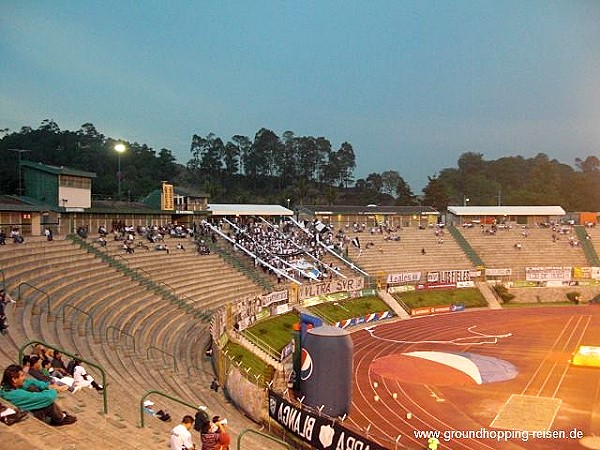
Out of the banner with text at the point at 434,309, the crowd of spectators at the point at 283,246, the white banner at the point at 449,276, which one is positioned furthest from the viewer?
the white banner at the point at 449,276

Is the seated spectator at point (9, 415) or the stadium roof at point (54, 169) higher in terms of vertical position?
the stadium roof at point (54, 169)

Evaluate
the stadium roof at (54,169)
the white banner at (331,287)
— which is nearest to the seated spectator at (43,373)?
the stadium roof at (54,169)

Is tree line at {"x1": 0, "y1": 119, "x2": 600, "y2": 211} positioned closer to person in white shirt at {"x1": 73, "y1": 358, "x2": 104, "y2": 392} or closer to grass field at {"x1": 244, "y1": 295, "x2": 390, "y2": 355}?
grass field at {"x1": 244, "y1": 295, "x2": 390, "y2": 355}

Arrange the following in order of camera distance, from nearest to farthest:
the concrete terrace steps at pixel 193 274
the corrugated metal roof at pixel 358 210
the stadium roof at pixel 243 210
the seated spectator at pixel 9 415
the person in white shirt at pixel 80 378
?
the seated spectator at pixel 9 415 → the person in white shirt at pixel 80 378 → the concrete terrace steps at pixel 193 274 → the stadium roof at pixel 243 210 → the corrugated metal roof at pixel 358 210

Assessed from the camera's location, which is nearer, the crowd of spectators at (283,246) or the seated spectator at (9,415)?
the seated spectator at (9,415)

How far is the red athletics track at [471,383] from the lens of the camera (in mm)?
23227

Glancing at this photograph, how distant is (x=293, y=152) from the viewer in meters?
147

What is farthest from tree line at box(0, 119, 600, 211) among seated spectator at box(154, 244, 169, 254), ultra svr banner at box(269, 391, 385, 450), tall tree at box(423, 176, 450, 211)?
ultra svr banner at box(269, 391, 385, 450)

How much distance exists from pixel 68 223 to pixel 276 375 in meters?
23.9

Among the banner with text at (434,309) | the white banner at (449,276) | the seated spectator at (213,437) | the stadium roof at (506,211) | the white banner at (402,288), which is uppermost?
the stadium roof at (506,211)

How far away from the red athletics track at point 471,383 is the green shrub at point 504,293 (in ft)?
26.9

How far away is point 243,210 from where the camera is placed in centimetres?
6688

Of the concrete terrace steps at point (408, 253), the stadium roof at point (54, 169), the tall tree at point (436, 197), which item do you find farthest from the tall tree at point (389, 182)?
the stadium roof at point (54, 169)

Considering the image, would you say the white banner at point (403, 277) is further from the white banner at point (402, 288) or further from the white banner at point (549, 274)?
the white banner at point (549, 274)
